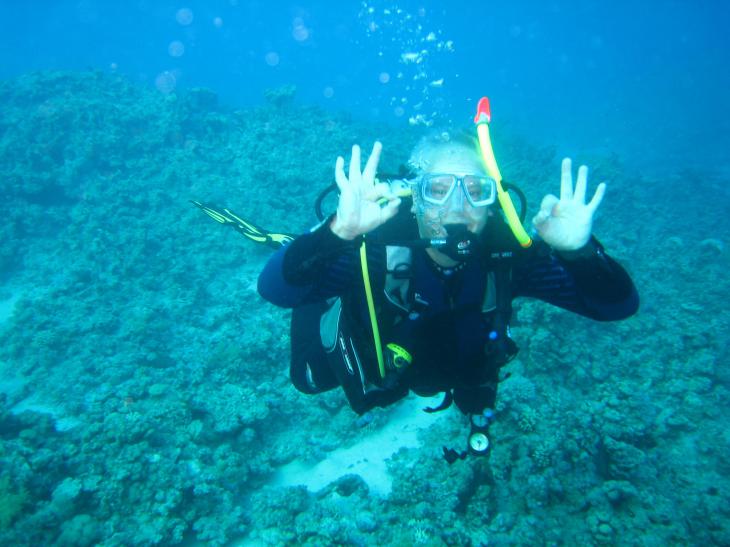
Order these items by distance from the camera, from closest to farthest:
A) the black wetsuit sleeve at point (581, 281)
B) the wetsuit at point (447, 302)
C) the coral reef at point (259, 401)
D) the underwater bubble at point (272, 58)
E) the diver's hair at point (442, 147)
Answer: the black wetsuit sleeve at point (581, 281) → the wetsuit at point (447, 302) → the diver's hair at point (442, 147) → the coral reef at point (259, 401) → the underwater bubble at point (272, 58)

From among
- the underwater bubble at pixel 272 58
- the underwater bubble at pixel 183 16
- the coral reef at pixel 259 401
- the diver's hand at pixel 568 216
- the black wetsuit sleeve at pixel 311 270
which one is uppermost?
the underwater bubble at pixel 183 16

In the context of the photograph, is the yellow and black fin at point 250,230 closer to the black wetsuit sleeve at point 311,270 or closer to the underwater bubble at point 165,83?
the black wetsuit sleeve at point 311,270

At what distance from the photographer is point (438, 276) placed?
318 centimetres

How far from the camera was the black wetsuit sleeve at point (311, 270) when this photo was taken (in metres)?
2.57

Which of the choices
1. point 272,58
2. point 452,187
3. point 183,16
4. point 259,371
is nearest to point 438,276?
point 452,187

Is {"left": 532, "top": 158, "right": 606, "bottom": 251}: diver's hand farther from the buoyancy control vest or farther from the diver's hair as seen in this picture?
the diver's hair

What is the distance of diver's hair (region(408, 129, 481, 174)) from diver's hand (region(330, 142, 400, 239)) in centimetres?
79

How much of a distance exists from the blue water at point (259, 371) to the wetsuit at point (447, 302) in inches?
60.3

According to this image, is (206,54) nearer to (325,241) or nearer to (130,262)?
(130,262)

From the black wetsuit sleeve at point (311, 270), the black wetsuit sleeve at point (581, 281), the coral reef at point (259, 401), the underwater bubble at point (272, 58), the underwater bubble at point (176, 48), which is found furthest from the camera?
the underwater bubble at point (272, 58)

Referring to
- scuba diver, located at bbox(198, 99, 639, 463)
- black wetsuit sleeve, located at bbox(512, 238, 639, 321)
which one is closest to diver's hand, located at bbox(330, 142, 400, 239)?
scuba diver, located at bbox(198, 99, 639, 463)

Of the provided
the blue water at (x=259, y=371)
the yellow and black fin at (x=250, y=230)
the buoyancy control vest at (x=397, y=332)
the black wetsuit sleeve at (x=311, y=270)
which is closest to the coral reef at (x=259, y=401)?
the blue water at (x=259, y=371)

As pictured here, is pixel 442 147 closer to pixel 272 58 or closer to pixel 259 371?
pixel 259 371

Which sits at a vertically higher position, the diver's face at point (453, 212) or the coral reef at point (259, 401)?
the diver's face at point (453, 212)
